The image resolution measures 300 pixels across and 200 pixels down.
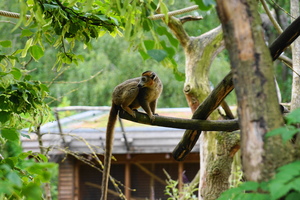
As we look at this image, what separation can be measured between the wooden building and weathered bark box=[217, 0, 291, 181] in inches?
321

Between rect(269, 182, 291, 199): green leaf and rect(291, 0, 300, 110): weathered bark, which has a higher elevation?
rect(291, 0, 300, 110): weathered bark

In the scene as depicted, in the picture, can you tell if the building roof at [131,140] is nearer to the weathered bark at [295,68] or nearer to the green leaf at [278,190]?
the weathered bark at [295,68]

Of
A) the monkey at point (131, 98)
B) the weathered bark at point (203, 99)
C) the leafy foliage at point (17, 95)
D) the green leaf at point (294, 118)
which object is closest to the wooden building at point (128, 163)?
the weathered bark at point (203, 99)

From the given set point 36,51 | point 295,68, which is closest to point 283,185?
point 36,51

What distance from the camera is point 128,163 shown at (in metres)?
11.0

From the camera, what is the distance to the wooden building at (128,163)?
997 centimetres

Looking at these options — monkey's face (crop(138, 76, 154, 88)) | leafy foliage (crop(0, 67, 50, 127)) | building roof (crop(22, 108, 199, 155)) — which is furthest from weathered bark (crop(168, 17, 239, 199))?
building roof (crop(22, 108, 199, 155))

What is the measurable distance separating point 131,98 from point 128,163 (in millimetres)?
6664

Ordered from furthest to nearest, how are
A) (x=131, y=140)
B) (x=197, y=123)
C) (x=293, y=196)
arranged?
(x=131, y=140) → (x=197, y=123) → (x=293, y=196)

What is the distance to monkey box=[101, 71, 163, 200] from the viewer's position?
4.43 meters

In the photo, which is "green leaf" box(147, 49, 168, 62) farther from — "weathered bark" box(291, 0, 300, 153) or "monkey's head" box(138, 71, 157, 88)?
"weathered bark" box(291, 0, 300, 153)

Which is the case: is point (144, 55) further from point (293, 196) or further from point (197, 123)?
point (197, 123)

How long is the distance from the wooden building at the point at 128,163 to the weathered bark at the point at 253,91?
8161 mm

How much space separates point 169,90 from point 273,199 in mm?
16049
